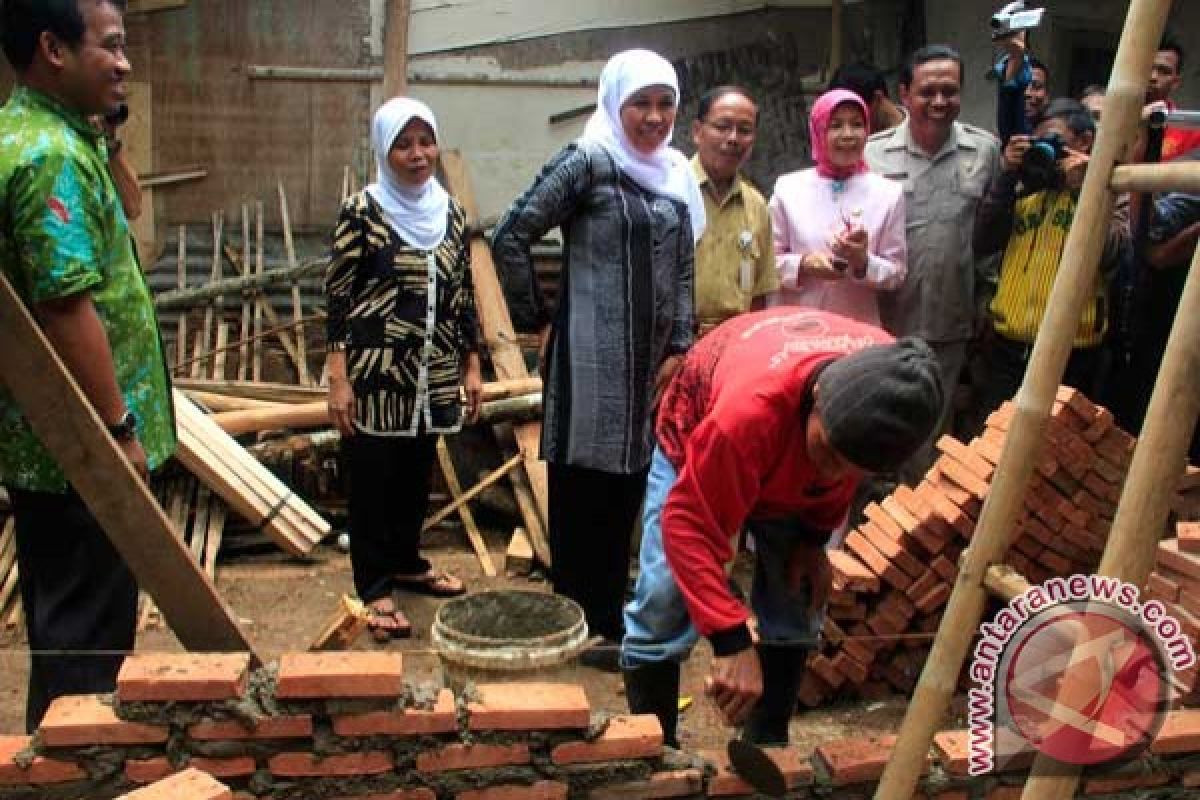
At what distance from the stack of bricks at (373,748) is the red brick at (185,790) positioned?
0.12 ft

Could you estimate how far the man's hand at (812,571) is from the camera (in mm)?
2996

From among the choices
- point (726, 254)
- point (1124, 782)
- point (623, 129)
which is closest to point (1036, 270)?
point (726, 254)

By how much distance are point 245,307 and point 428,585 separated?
11.0ft

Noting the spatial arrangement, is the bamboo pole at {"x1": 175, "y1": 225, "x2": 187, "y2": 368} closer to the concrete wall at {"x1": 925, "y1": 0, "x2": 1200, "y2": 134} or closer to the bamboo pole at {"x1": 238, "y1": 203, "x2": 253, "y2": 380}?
the bamboo pole at {"x1": 238, "y1": 203, "x2": 253, "y2": 380}

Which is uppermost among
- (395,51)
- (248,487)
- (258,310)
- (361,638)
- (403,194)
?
(395,51)

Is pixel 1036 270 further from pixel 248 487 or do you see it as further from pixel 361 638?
pixel 248 487

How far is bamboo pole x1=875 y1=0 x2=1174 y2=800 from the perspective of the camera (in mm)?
2025

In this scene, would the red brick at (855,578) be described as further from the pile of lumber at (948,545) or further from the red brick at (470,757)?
the red brick at (470,757)

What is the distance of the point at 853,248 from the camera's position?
4.30 m

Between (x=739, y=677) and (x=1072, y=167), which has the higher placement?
(x=1072, y=167)

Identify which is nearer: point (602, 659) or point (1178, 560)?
point (1178, 560)

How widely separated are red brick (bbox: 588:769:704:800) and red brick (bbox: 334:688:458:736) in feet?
1.36

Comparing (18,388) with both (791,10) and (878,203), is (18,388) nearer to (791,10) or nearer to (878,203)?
(878,203)

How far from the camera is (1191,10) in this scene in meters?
6.71
